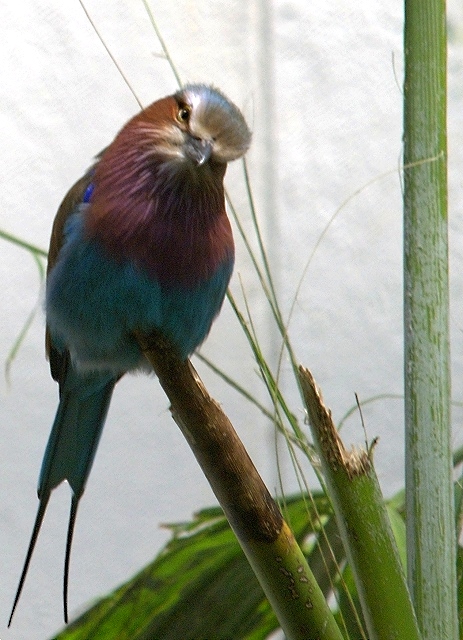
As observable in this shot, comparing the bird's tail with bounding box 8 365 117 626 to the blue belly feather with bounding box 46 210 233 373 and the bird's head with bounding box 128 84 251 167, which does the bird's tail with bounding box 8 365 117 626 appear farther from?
the bird's head with bounding box 128 84 251 167

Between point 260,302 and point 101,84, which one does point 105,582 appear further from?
point 101,84

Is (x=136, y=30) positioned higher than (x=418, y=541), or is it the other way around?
(x=136, y=30)

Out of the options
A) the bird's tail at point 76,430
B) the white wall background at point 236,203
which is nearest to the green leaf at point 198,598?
the bird's tail at point 76,430

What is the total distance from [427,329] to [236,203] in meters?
0.88

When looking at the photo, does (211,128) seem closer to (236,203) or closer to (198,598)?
(198,598)

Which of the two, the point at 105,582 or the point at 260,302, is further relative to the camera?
the point at 260,302

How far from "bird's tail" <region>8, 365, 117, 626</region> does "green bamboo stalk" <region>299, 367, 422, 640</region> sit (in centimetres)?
44

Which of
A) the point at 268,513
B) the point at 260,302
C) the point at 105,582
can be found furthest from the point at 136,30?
the point at 268,513

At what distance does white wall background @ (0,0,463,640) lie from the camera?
3.88ft

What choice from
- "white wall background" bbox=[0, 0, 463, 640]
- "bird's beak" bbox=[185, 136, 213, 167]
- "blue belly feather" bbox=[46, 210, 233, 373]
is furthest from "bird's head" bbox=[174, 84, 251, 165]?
"white wall background" bbox=[0, 0, 463, 640]

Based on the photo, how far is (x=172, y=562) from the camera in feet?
3.03

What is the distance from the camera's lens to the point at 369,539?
407 mm

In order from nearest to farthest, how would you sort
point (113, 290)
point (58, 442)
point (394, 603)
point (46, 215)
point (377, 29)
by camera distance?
1. point (394, 603)
2. point (113, 290)
3. point (58, 442)
4. point (46, 215)
5. point (377, 29)

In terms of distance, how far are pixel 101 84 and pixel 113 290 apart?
25.2 inches
